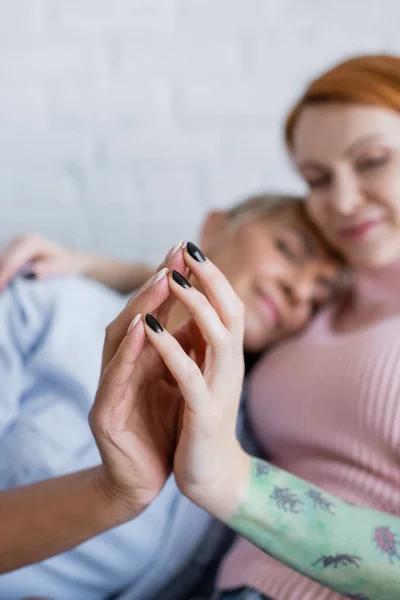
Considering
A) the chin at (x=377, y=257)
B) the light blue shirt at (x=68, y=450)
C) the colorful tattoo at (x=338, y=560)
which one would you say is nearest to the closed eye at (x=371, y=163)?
the chin at (x=377, y=257)

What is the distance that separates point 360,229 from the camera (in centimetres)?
84

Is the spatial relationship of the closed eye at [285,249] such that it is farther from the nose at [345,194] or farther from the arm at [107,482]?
the arm at [107,482]

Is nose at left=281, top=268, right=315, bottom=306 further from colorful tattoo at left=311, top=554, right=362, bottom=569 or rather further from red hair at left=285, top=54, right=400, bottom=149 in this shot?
colorful tattoo at left=311, top=554, right=362, bottom=569

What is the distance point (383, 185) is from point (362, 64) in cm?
17

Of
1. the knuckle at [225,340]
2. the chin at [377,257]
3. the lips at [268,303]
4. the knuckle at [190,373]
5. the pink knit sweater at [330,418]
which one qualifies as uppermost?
the knuckle at [225,340]

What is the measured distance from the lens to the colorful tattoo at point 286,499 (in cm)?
53

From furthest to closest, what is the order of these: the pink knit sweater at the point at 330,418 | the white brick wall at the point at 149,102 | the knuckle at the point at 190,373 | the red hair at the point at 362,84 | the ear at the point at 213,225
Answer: the white brick wall at the point at 149,102 < the ear at the point at 213,225 < the red hair at the point at 362,84 < the pink knit sweater at the point at 330,418 < the knuckle at the point at 190,373

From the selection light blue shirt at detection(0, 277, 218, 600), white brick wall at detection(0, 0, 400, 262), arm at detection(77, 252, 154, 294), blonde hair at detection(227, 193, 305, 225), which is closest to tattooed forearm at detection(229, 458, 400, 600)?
light blue shirt at detection(0, 277, 218, 600)

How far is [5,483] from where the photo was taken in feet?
2.31

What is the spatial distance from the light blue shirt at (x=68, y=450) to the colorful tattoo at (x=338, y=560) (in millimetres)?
270

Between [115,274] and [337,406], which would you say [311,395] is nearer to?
[337,406]

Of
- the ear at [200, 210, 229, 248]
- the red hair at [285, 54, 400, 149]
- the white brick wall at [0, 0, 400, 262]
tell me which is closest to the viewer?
the red hair at [285, 54, 400, 149]

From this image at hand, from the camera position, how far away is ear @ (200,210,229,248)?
3.28ft

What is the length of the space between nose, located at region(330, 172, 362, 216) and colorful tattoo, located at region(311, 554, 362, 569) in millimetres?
450
